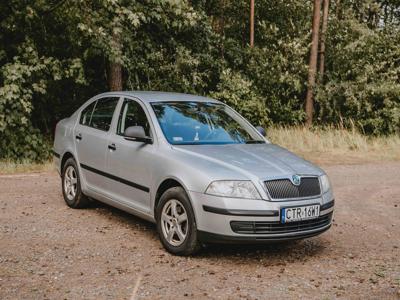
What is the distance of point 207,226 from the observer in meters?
5.43

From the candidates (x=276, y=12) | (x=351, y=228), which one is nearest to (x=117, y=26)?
(x=351, y=228)

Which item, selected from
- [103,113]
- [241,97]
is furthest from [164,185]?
[241,97]

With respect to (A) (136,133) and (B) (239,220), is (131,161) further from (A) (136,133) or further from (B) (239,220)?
(B) (239,220)

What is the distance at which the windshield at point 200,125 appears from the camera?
6.41 metres

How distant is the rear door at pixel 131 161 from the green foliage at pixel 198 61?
561 centimetres

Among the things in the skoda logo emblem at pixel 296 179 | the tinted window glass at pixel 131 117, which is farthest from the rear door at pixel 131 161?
the skoda logo emblem at pixel 296 179

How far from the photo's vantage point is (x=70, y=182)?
807cm

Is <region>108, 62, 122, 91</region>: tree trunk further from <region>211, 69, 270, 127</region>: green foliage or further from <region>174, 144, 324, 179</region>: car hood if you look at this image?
<region>174, 144, 324, 179</region>: car hood

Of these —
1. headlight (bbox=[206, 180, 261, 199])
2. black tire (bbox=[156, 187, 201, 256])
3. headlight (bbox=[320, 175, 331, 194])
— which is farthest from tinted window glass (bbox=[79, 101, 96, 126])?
headlight (bbox=[320, 175, 331, 194])

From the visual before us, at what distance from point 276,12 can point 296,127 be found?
5382 millimetres

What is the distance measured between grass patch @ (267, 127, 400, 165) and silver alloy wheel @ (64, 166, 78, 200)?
24.9ft

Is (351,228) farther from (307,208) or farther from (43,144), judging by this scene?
(43,144)

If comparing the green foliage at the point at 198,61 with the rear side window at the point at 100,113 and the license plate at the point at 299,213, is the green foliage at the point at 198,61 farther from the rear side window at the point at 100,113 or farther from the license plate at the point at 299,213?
the license plate at the point at 299,213

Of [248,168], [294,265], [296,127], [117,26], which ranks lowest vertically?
[296,127]
